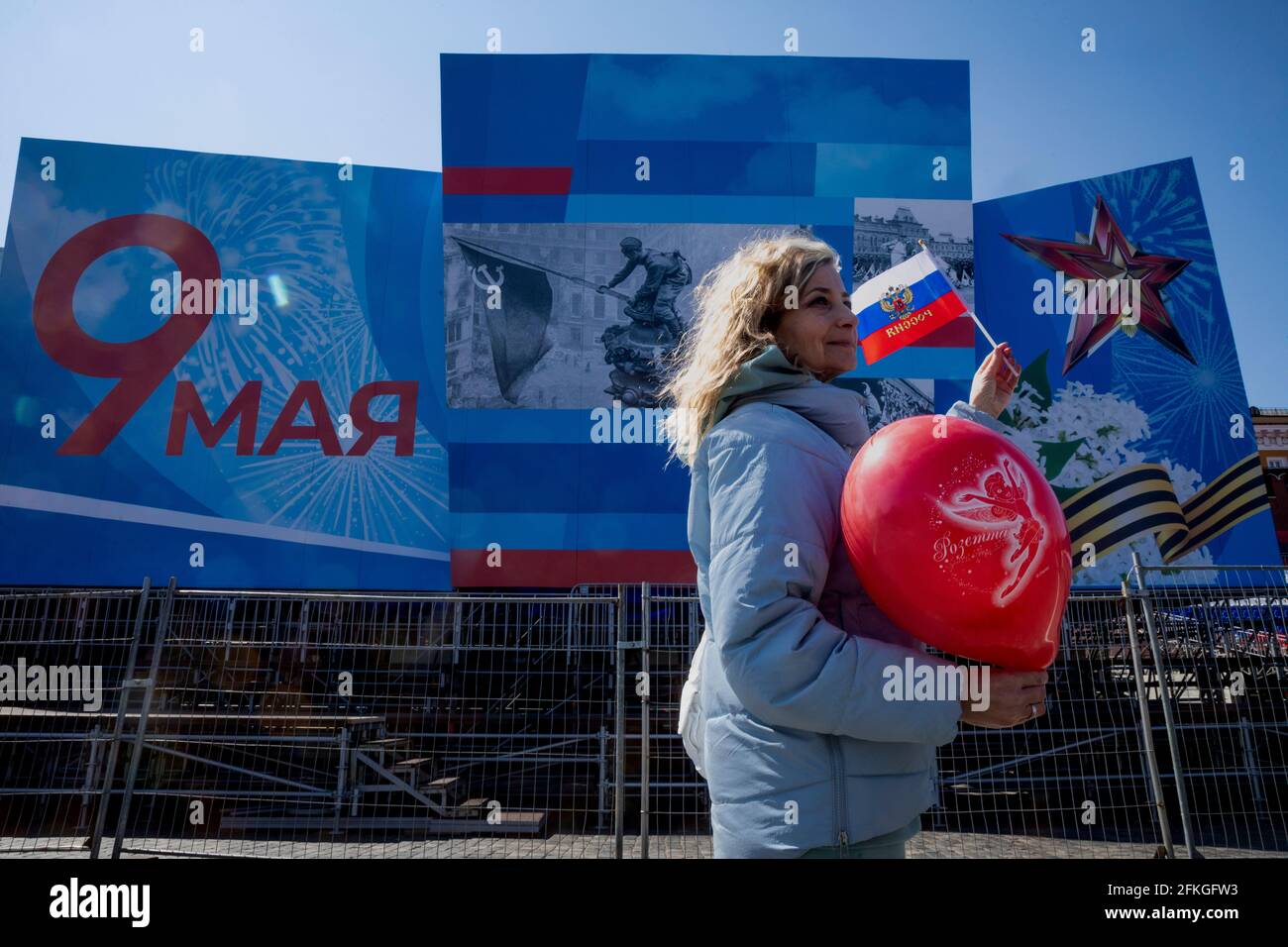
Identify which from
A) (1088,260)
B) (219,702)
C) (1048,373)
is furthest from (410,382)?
(1088,260)

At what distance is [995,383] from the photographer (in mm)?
2316

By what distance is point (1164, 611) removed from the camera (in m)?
6.30

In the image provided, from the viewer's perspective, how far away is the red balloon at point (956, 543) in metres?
1.61

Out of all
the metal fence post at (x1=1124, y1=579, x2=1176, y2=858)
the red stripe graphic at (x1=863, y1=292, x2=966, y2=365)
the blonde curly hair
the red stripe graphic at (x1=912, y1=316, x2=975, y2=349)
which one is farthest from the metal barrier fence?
the red stripe graphic at (x1=912, y1=316, x2=975, y2=349)

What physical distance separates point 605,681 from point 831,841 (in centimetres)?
570

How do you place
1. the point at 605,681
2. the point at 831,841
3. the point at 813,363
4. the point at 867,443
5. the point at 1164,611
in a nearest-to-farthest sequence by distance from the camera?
the point at 831,841
the point at 867,443
the point at 813,363
the point at 1164,611
the point at 605,681

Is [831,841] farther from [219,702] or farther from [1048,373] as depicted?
[1048,373]

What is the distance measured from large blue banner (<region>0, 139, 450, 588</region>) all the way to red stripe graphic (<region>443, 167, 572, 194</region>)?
1.18m

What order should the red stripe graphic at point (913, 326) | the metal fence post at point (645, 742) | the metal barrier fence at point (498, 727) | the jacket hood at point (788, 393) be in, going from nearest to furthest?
1. the jacket hood at point (788, 393)
2. the red stripe graphic at point (913, 326)
3. the metal fence post at point (645, 742)
4. the metal barrier fence at point (498, 727)

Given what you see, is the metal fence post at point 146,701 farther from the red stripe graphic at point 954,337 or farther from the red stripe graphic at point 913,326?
the red stripe graphic at point 954,337

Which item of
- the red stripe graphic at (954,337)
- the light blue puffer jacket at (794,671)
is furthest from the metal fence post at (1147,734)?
the red stripe graphic at (954,337)

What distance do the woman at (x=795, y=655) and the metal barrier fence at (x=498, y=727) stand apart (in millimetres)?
3897

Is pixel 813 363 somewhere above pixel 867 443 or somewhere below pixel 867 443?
above

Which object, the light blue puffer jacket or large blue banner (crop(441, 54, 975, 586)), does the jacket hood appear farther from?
large blue banner (crop(441, 54, 975, 586))
